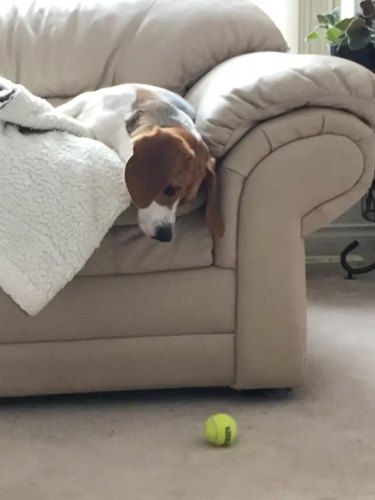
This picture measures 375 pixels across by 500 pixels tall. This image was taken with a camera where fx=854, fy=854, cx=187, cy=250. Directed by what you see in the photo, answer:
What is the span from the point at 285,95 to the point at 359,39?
3.09 ft

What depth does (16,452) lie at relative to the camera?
163 centimetres

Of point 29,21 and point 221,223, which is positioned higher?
point 29,21

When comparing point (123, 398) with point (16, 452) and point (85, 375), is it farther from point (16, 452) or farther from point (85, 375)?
point (16, 452)

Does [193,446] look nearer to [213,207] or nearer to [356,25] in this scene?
[213,207]

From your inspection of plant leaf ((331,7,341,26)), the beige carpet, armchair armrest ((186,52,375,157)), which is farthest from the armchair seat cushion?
plant leaf ((331,7,341,26))

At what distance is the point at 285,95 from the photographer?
176 centimetres

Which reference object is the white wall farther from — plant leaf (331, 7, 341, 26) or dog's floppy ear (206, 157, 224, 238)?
dog's floppy ear (206, 157, 224, 238)

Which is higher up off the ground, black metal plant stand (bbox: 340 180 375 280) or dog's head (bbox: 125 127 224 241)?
dog's head (bbox: 125 127 224 241)

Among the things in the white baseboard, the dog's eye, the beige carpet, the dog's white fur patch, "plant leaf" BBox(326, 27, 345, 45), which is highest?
"plant leaf" BBox(326, 27, 345, 45)

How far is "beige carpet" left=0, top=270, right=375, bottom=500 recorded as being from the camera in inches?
58.2

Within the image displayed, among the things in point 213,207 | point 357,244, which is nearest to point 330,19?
point 357,244

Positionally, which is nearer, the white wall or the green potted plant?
the green potted plant

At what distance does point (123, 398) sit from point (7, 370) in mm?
271

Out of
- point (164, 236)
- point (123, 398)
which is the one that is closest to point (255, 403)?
point (123, 398)
